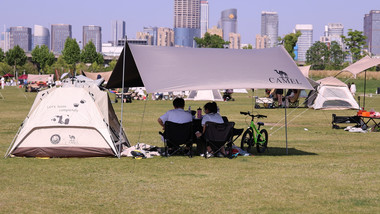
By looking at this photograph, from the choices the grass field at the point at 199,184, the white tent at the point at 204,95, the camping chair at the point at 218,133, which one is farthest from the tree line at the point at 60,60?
Result: the grass field at the point at 199,184

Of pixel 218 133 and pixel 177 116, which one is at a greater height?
pixel 177 116

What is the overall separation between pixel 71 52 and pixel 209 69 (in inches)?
4240

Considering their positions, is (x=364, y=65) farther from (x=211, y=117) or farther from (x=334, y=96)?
(x=334, y=96)

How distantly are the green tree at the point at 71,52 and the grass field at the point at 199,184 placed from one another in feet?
345

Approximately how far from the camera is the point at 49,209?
25.2ft

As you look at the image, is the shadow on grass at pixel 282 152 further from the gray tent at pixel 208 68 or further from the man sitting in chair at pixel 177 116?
the man sitting in chair at pixel 177 116

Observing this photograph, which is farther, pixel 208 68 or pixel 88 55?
pixel 88 55

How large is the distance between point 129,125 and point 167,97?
22.7 m

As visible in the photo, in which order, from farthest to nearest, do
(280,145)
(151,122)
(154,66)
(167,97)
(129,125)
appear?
(167,97) < (151,122) < (129,125) < (280,145) < (154,66)

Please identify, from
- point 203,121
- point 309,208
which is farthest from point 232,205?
point 203,121

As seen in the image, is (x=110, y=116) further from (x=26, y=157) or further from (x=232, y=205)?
(x=232, y=205)

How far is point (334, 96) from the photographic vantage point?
32.2 m

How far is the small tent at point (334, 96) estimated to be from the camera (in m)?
31.9

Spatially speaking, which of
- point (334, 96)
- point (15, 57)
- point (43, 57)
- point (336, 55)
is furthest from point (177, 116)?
point (336, 55)
